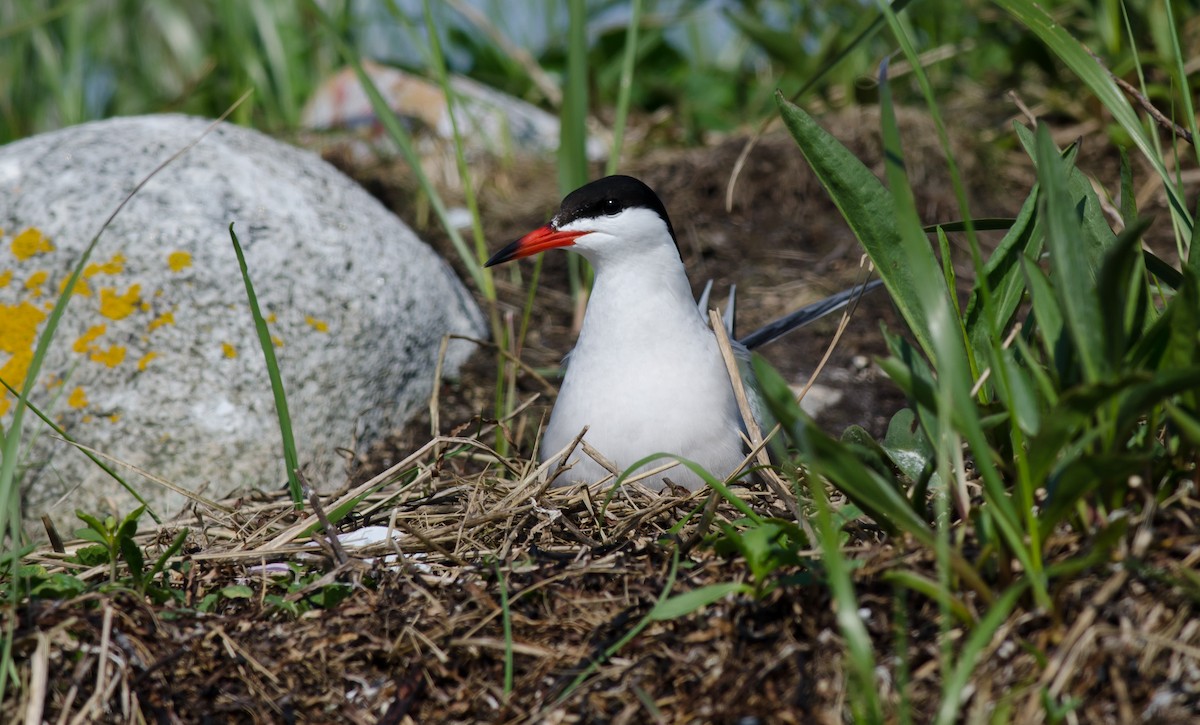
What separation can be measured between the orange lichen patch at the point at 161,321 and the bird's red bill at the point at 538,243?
1.11 m

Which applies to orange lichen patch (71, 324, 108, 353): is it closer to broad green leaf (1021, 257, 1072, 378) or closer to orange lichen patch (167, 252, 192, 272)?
orange lichen patch (167, 252, 192, 272)

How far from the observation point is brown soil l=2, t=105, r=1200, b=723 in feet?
4.98

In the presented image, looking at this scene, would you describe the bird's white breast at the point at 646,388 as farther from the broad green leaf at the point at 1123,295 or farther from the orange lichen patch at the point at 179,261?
the orange lichen patch at the point at 179,261

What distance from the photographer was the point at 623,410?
2.65 meters

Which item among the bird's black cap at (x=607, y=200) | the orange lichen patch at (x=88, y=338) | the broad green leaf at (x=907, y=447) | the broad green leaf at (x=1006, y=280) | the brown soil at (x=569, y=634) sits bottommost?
the brown soil at (x=569, y=634)

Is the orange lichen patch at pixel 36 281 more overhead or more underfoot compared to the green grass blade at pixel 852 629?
more overhead

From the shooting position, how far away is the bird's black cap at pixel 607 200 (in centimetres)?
291

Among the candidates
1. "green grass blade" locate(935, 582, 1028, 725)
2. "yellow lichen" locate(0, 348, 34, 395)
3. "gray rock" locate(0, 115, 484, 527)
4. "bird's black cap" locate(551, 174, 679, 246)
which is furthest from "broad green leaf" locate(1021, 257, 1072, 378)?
"yellow lichen" locate(0, 348, 34, 395)

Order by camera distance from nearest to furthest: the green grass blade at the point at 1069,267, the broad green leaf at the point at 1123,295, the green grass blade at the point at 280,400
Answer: the broad green leaf at the point at 1123,295 → the green grass blade at the point at 1069,267 → the green grass blade at the point at 280,400

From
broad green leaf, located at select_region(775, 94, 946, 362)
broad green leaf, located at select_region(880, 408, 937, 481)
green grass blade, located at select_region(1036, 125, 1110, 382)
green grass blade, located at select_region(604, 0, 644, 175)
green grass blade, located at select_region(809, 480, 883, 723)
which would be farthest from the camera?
green grass blade, located at select_region(604, 0, 644, 175)

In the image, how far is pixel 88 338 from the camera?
132 inches

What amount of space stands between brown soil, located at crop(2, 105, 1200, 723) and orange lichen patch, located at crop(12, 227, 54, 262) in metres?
1.47

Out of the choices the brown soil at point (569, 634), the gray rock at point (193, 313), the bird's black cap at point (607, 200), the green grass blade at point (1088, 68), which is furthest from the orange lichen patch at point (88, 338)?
the green grass blade at point (1088, 68)

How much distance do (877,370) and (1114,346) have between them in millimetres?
2431
